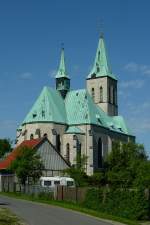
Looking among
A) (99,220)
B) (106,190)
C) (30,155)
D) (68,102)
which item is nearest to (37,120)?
(68,102)

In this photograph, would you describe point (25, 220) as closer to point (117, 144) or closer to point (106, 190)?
point (106, 190)

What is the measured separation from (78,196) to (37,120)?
5093 centimetres

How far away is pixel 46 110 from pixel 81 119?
697 centimetres

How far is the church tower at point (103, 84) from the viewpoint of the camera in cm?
10369

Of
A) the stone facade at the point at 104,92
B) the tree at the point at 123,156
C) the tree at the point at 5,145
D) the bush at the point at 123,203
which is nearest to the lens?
the bush at the point at 123,203

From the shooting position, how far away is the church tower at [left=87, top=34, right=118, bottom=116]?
103688 millimetres

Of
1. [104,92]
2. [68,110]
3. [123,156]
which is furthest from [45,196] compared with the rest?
[104,92]

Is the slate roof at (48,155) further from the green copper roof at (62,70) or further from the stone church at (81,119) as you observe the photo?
the green copper roof at (62,70)

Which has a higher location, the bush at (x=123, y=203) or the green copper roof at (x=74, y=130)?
the green copper roof at (x=74, y=130)

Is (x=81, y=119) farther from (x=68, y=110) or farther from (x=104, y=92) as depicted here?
(x=104, y=92)

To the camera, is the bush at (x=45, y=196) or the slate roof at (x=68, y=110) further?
the slate roof at (x=68, y=110)

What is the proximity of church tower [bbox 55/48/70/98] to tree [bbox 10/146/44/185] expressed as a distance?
41.6 m

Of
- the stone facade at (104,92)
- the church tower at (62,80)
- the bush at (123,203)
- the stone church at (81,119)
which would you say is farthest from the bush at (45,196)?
the stone facade at (104,92)

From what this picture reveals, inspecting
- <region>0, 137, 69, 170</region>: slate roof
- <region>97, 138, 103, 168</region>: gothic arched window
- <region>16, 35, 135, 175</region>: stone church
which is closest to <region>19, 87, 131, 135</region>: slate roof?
<region>16, 35, 135, 175</region>: stone church
